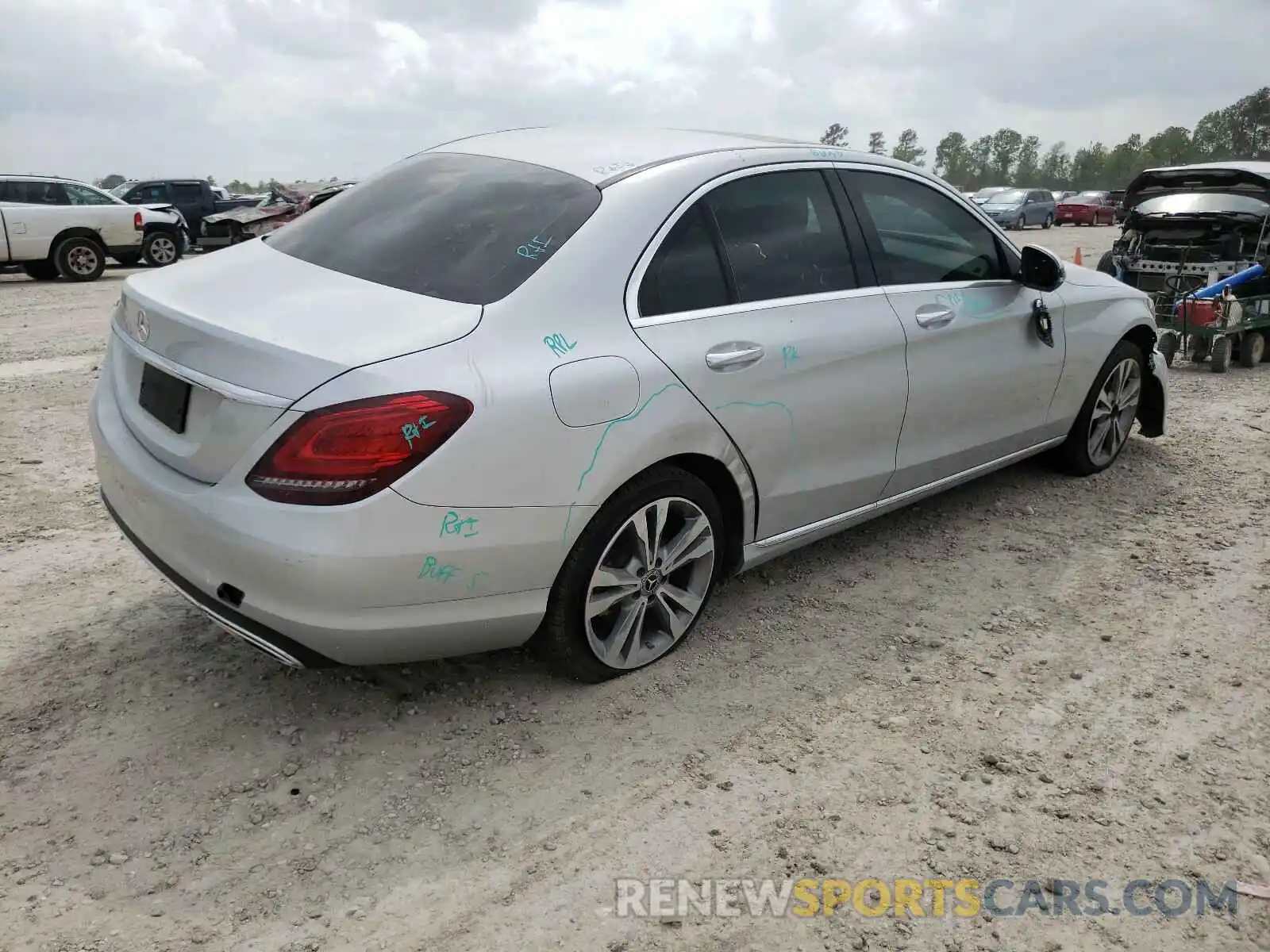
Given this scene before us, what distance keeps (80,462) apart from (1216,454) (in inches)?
253

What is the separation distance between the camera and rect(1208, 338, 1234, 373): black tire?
8414 mm

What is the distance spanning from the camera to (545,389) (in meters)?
2.78

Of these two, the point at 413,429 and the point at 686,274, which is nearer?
the point at 413,429

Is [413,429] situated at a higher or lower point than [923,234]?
lower

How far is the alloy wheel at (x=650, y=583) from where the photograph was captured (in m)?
3.14

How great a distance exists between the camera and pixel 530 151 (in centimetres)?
362

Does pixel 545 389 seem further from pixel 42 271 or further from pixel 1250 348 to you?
pixel 42 271

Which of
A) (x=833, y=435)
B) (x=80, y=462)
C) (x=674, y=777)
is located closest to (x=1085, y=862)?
(x=674, y=777)

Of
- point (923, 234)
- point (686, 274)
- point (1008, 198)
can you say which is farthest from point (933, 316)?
point (1008, 198)

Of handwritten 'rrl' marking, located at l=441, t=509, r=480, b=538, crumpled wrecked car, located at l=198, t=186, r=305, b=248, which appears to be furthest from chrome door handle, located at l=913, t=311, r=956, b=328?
crumpled wrecked car, located at l=198, t=186, r=305, b=248

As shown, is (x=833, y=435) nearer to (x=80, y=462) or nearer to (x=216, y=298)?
(x=216, y=298)

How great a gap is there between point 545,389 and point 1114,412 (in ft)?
12.7

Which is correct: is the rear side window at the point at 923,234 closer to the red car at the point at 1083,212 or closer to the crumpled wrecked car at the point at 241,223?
the crumpled wrecked car at the point at 241,223

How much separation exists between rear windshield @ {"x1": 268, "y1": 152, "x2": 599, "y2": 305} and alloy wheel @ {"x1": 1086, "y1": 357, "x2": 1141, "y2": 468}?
3.33 m
